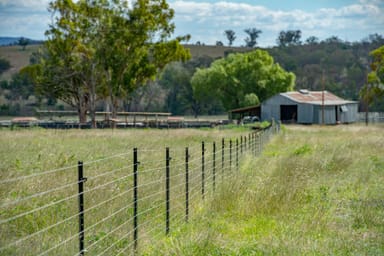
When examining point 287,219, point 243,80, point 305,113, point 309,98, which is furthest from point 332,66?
point 287,219

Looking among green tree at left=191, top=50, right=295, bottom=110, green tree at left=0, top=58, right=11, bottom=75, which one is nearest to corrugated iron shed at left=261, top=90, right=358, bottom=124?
green tree at left=191, top=50, right=295, bottom=110

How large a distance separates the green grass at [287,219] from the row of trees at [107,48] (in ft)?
161

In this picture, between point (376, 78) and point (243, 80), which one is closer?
point (376, 78)

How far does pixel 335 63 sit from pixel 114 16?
10598 centimetres

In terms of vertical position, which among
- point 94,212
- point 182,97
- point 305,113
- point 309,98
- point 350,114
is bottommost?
point 350,114

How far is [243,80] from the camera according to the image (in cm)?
9288

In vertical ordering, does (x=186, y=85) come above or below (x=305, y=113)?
above

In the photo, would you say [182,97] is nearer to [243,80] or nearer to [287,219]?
[243,80]

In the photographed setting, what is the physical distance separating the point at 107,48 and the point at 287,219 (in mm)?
55781

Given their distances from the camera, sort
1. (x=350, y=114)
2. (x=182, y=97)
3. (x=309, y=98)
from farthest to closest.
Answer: (x=182, y=97), (x=350, y=114), (x=309, y=98)

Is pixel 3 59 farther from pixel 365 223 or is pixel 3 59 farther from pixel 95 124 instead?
pixel 365 223

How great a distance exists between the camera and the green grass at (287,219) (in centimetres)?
958

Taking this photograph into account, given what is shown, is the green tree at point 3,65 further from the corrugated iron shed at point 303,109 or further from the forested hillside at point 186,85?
the corrugated iron shed at point 303,109

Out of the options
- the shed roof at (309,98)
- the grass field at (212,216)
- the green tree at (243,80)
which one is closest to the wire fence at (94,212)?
the grass field at (212,216)
